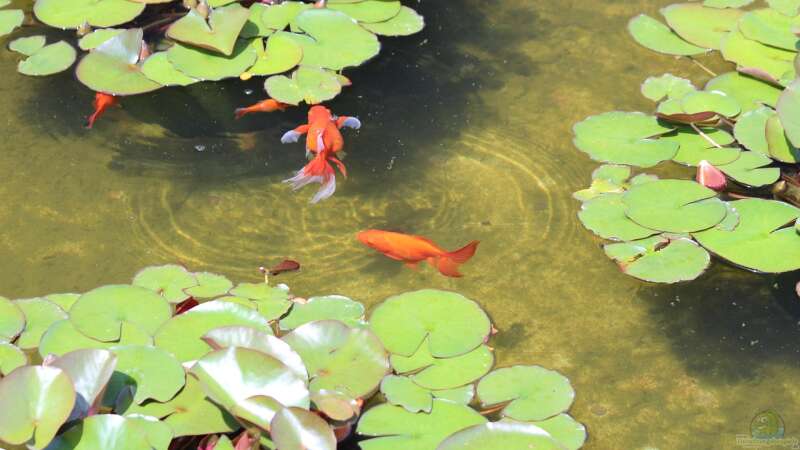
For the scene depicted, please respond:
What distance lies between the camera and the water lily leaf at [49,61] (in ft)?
10.3

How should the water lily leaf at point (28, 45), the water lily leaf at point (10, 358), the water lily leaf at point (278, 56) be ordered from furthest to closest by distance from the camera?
1. the water lily leaf at point (28, 45)
2. the water lily leaf at point (278, 56)
3. the water lily leaf at point (10, 358)

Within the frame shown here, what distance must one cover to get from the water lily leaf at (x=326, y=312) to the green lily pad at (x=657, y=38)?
4.96 feet

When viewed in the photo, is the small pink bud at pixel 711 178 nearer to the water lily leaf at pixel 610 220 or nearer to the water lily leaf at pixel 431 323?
the water lily leaf at pixel 610 220

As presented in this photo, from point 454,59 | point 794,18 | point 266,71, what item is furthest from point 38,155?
point 794,18

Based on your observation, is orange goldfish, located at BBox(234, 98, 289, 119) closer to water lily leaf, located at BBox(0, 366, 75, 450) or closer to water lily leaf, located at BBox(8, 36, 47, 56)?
water lily leaf, located at BBox(8, 36, 47, 56)

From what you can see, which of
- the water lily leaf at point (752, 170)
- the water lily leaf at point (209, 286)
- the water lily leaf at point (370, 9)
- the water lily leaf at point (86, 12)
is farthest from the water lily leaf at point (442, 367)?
the water lily leaf at point (86, 12)

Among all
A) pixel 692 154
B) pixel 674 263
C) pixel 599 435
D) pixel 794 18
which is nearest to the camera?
pixel 599 435

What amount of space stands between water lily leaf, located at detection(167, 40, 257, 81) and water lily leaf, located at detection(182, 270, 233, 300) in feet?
2.67

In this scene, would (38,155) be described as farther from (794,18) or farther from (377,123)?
(794,18)

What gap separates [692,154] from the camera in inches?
112

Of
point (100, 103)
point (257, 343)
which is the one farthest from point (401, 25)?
point (257, 343)

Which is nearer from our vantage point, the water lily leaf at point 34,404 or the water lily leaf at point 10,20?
the water lily leaf at point 34,404

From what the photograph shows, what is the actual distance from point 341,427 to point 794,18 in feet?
7.20

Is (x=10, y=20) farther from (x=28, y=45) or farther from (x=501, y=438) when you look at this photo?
(x=501, y=438)
